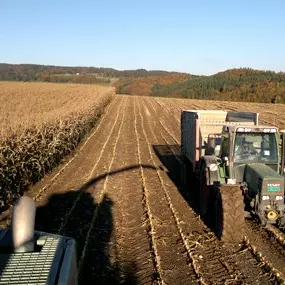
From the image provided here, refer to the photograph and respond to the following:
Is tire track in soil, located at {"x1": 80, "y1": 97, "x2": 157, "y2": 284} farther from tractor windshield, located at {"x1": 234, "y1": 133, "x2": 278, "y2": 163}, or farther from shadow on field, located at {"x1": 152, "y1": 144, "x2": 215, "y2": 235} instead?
tractor windshield, located at {"x1": 234, "y1": 133, "x2": 278, "y2": 163}

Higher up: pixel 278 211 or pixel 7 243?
pixel 7 243

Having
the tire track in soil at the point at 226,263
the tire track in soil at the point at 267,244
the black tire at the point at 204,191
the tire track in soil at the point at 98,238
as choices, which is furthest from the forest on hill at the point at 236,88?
the tire track in soil at the point at 226,263

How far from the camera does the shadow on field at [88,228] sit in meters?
6.89

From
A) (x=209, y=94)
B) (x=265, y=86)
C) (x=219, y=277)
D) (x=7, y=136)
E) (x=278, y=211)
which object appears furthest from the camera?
(x=209, y=94)

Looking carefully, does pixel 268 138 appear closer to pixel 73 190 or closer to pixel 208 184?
pixel 208 184

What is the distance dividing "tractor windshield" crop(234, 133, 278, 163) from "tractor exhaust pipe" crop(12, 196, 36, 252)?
Result: 21.0ft

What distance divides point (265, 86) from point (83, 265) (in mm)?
65049

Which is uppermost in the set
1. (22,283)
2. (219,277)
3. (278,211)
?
(22,283)

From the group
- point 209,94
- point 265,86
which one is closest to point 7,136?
point 265,86

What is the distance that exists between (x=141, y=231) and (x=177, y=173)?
6470 millimetres

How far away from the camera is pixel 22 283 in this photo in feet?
8.97

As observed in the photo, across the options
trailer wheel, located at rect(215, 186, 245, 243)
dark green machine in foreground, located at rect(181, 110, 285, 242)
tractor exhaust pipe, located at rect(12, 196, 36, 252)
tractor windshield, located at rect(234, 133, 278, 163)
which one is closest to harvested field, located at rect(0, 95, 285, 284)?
trailer wheel, located at rect(215, 186, 245, 243)

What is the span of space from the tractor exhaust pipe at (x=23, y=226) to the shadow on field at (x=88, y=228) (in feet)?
12.0

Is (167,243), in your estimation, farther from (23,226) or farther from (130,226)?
(23,226)
